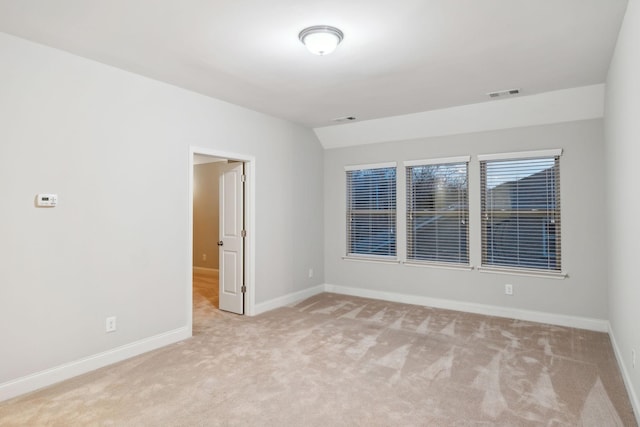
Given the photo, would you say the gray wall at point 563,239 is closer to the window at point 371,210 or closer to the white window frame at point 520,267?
the white window frame at point 520,267

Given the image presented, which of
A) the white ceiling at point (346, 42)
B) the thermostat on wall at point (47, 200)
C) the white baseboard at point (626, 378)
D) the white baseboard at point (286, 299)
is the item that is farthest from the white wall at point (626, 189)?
the thermostat on wall at point (47, 200)

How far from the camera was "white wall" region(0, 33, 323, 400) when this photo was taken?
2736mm

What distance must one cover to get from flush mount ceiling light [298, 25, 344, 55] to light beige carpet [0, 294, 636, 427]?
8.46ft

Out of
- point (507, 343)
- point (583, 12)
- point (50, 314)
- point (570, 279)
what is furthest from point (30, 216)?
point (570, 279)

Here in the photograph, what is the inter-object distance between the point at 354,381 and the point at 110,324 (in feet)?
7.32

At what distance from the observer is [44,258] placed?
2881mm

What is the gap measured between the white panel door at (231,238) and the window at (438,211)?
245 cm

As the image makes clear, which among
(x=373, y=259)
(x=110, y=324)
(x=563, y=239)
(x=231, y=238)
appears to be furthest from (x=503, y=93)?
(x=110, y=324)

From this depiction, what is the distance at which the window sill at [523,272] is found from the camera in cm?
435

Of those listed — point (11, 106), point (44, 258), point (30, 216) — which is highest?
point (11, 106)

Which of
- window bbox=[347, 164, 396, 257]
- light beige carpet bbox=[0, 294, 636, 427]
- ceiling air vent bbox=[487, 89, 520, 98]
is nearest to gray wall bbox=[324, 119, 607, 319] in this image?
window bbox=[347, 164, 396, 257]

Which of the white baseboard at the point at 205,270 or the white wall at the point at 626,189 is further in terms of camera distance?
the white baseboard at the point at 205,270

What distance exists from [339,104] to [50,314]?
11.9 ft

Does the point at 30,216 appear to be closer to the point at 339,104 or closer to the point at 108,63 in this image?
the point at 108,63
